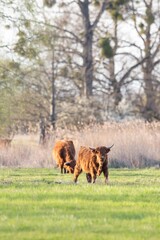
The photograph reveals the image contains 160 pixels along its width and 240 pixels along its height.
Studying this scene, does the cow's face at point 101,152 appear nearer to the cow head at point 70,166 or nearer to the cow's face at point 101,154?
the cow's face at point 101,154

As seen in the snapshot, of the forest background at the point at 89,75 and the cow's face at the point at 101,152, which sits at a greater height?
the forest background at the point at 89,75

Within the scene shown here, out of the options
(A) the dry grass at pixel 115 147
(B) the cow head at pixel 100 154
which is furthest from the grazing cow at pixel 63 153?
(B) the cow head at pixel 100 154

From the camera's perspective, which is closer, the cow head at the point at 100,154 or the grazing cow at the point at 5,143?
the cow head at the point at 100,154

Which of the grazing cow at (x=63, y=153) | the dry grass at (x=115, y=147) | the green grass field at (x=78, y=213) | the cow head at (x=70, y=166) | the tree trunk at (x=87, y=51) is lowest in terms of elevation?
the green grass field at (x=78, y=213)

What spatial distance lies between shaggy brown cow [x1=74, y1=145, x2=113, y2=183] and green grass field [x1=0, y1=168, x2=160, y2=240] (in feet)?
4.81

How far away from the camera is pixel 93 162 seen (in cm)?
1836

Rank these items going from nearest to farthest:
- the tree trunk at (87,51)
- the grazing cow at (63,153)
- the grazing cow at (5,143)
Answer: the grazing cow at (63,153) < the grazing cow at (5,143) < the tree trunk at (87,51)

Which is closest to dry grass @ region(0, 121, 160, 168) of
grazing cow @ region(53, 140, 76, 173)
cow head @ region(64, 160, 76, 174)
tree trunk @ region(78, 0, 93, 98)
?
grazing cow @ region(53, 140, 76, 173)

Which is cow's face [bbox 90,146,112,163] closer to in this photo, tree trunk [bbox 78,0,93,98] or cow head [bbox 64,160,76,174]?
cow head [bbox 64,160,76,174]

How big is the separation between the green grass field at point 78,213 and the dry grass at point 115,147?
44.8 feet

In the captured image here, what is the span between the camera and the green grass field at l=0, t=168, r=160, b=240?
10266 mm

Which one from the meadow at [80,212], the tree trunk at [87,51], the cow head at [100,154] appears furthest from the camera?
the tree trunk at [87,51]

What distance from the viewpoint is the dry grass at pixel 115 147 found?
30.3 meters

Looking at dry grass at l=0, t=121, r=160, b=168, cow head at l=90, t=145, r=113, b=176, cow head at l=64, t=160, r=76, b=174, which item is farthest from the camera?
dry grass at l=0, t=121, r=160, b=168
